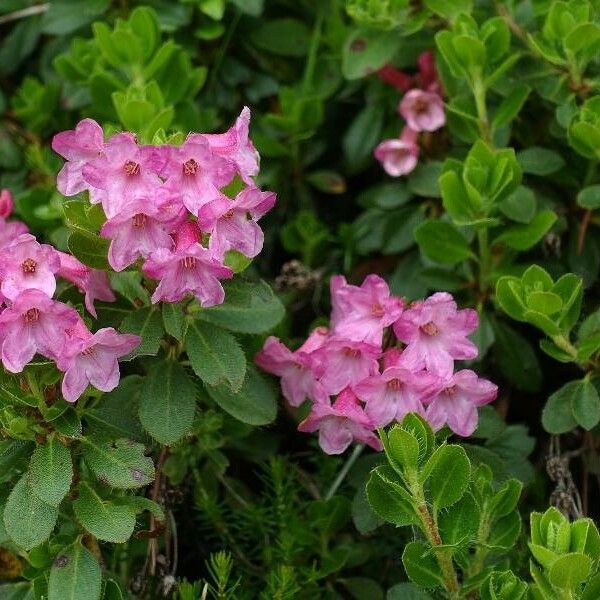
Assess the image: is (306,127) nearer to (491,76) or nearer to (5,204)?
(491,76)

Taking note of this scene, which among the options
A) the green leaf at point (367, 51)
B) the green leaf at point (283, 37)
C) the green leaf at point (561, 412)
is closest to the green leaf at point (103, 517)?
the green leaf at point (561, 412)

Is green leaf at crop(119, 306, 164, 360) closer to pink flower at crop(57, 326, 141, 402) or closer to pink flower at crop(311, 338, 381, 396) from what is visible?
pink flower at crop(57, 326, 141, 402)

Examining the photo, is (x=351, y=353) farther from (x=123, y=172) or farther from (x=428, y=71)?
(x=428, y=71)

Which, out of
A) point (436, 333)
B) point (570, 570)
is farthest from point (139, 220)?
point (570, 570)

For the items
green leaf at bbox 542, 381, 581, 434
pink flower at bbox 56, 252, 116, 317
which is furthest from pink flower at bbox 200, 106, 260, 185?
green leaf at bbox 542, 381, 581, 434

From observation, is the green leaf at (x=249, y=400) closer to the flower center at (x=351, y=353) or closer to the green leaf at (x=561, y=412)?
the flower center at (x=351, y=353)

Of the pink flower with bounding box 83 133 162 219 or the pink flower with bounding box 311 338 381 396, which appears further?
the pink flower with bounding box 311 338 381 396
